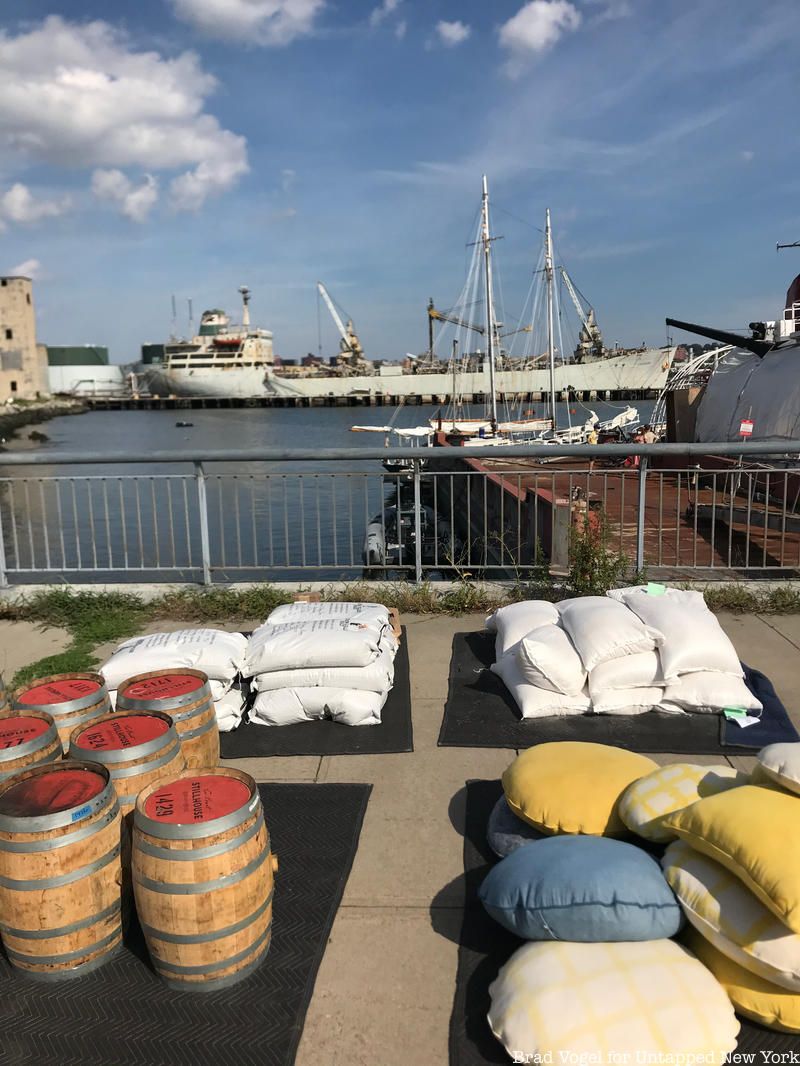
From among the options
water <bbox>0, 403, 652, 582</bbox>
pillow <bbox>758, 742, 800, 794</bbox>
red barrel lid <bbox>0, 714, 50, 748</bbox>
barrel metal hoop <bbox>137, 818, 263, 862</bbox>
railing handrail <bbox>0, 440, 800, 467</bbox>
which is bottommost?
water <bbox>0, 403, 652, 582</bbox>

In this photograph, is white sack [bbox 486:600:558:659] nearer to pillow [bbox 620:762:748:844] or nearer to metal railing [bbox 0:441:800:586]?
metal railing [bbox 0:441:800:586]

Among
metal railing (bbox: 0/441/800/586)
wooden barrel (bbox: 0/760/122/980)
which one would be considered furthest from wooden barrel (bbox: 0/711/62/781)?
metal railing (bbox: 0/441/800/586)

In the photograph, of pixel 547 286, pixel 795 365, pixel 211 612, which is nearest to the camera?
pixel 211 612

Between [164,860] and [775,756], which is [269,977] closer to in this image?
[164,860]

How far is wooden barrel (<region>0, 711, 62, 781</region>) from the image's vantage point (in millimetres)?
3180

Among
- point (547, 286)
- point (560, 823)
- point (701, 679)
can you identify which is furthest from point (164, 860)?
point (547, 286)

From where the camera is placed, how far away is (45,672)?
18.9 ft

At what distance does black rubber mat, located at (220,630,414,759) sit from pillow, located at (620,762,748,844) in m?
1.70

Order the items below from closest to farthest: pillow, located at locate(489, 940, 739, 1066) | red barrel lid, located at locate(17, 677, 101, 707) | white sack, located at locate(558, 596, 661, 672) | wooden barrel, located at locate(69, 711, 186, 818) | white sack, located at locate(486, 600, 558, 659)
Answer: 1. pillow, located at locate(489, 940, 739, 1066)
2. wooden barrel, located at locate(69, 711, 186, 818)
3. red barrel lid, located at locate(17, 677, 101, 707)
4. white sack, located at locate(558, 596, 661, 672)
5. white sack, located at locate(486, 600, 558, 659)

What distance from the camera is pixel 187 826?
2.68m

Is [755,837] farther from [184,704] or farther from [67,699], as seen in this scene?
[67,699]

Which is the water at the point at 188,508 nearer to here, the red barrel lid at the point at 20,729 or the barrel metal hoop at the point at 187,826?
the red barrel lid at the point at 20,729

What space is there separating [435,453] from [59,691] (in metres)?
3.95

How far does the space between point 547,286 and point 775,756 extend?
1488 inches
